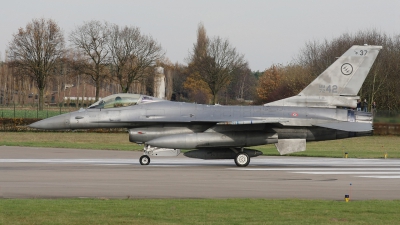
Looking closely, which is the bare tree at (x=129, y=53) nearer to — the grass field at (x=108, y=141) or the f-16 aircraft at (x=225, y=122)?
the grass field at (x=108, y=141)

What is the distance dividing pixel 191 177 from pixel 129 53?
5445 centimetres

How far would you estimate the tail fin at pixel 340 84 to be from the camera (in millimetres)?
22141

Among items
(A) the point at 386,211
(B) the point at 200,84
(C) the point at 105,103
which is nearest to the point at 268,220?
(A) the point at 386,211

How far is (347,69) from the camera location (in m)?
22.4

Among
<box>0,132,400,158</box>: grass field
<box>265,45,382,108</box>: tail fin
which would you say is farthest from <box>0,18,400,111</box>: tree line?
<box>265,45,382,108</box>: tail fin

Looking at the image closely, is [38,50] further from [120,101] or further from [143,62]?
[120,101]

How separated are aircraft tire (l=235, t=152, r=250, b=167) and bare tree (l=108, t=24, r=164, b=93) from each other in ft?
159

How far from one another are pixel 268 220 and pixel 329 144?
1117 inches

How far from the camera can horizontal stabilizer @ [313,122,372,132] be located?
2113 centimetres

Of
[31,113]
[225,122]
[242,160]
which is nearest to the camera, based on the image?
[225,122]

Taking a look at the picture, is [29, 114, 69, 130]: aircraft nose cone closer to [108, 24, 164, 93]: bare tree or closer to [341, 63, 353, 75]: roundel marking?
[341, 63, 353, 75]: roundel marking

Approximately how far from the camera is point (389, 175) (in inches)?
760

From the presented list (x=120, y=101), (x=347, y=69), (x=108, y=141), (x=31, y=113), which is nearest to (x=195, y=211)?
(x=120, y=101)

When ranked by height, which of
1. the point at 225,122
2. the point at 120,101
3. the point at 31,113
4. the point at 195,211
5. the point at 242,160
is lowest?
the point at 195,211
